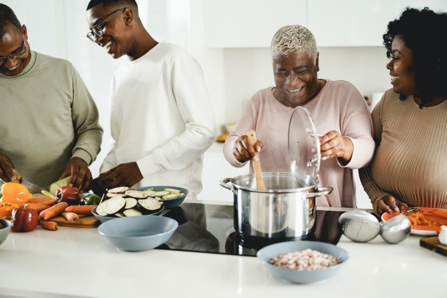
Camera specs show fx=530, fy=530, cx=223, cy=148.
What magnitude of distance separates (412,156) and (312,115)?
0.36 metres

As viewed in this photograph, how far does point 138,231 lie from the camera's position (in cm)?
147

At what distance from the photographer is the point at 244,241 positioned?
144 centimetres

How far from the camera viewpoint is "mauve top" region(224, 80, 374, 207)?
1.75 meters

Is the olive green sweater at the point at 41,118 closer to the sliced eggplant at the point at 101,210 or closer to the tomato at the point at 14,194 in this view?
the tomato at the point at 14,194

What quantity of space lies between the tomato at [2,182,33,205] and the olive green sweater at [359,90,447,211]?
1145 millimetres

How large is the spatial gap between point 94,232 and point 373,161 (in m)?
0.91

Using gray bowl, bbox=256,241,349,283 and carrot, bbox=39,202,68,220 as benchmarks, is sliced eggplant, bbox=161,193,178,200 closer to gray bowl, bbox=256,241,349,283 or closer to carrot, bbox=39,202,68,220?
carrot, bbox=39,202,68,220

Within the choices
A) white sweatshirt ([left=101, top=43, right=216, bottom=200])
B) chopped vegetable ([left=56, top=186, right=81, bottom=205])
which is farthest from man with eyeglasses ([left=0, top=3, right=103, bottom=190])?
chopped vegetable ([left=56, top=186, right=81, bottom=205])

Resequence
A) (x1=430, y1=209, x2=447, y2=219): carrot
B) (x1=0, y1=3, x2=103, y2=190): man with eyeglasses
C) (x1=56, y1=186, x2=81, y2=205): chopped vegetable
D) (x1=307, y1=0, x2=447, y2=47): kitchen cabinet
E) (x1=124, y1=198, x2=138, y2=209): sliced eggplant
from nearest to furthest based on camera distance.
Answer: (x1=430, y1=209, x2=447, y2=219): carrot, (x1=124, y1=198, x2=138, y2=209): sliced eggplant, (x1=56, y1=186, x2=81, y2=205): chopped vegetable, (x1=0, y1=3, x2=103, y2=190): man with eyeglasses, (x1=307, y1=0, x2=447, y2=47): kitchen cabinet

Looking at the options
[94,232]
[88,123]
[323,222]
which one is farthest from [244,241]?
[88,123]

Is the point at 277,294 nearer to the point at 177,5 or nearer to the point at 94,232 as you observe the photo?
the point at 94,232

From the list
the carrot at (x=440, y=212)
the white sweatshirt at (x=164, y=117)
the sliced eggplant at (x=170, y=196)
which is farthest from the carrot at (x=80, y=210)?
the carrot at (x=440, y=212)

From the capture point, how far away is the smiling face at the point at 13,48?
1952 millimetres

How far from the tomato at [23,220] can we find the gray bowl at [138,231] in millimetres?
287
